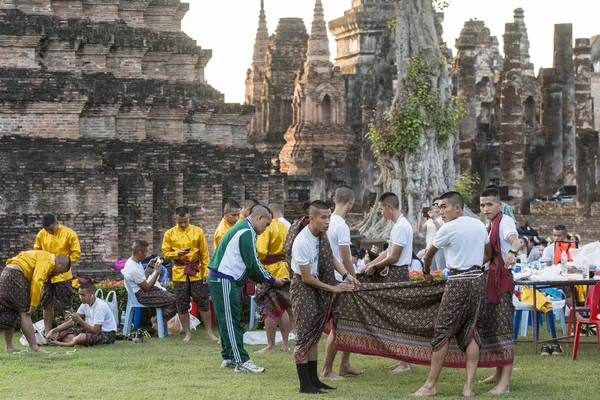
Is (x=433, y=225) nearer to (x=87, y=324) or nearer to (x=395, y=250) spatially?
(x=395, y=250)

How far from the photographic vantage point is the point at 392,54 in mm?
50375

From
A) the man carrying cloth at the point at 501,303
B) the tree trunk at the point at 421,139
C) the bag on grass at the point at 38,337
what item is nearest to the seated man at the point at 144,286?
the bag on grass at the point at 38,337

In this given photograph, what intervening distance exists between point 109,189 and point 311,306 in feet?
31.5

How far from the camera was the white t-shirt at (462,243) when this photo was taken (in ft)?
36.7

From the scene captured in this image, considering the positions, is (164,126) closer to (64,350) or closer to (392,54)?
(64,350)

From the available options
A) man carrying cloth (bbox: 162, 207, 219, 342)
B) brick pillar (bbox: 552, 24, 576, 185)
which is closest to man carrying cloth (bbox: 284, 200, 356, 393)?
man carrying cloth (bbox: 162, 207, 219, 342)

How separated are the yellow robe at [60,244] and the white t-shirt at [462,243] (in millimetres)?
5824

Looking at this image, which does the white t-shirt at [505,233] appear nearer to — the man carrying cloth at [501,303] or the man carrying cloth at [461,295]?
the man carrying cloth at [501,303]

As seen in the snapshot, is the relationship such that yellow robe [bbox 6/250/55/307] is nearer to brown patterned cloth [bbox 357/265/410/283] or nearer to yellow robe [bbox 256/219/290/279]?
yellow robe [bbox 256/219/290/279]

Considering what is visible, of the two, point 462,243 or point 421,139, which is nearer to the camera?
point 462,243

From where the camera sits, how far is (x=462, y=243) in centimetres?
1117

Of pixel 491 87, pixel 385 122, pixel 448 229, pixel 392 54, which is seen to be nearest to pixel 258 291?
pixel 448 229

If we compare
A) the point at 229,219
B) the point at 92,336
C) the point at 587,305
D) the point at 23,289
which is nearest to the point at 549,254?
the point at 587,305

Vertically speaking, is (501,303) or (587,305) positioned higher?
(501,303)
